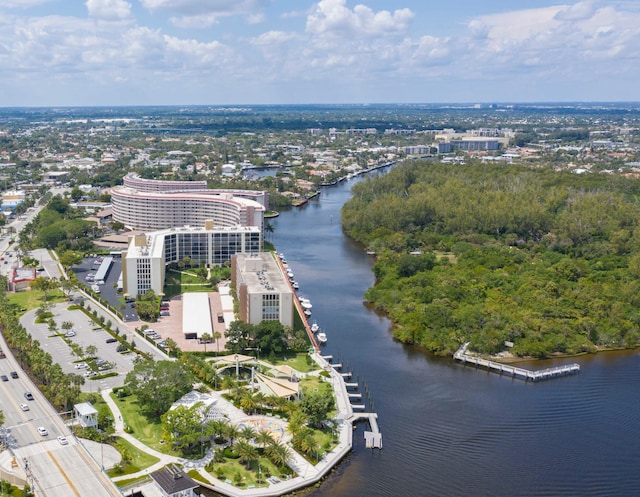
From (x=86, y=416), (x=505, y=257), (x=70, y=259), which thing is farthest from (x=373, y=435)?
(x=70, y=259)

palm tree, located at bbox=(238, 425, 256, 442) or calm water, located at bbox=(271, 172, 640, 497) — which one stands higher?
palm tree, located at bbox=(238, 425, 256, 442)

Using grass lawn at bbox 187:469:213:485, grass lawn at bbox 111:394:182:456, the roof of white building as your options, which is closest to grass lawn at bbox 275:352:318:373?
the roof of white building

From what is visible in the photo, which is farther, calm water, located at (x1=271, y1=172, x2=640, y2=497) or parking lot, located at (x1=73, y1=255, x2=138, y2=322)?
parking lot, located at (x1=73, y1=255, x2=138, y2=322)

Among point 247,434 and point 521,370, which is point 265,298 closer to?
point 247,434

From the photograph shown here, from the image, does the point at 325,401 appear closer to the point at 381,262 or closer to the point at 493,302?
the point at 493,302

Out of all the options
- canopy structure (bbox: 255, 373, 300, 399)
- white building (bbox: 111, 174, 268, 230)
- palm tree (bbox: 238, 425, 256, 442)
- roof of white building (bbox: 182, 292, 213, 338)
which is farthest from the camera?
white building (bbox: 111, 174, 268, 230)

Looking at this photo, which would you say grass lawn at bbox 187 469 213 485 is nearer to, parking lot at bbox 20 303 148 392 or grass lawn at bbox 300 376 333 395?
grass lawn at bbox 300 376 333 395

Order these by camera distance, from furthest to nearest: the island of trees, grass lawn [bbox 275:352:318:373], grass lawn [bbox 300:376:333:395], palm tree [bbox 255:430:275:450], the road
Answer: the island of trees < grass lawn [bbox 275:352:318:373] < grass lawn [bbox 300:376:333:395] < palm tree [bbox 255:430:275:450] < the road
